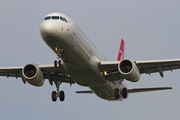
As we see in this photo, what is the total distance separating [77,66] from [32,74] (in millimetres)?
5036

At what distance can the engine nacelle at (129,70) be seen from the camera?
29.5 metres

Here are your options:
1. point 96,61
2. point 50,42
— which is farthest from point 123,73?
point 50,42

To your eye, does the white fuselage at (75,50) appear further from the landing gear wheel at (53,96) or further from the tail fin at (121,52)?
the tail fin at (121,52)

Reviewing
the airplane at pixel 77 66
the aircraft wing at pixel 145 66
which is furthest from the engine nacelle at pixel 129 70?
the aircraft wing at pixel 145 66

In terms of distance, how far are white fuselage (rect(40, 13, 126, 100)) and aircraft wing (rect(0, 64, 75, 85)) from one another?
234 cm

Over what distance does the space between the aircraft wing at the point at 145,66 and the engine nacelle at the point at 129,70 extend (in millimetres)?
684

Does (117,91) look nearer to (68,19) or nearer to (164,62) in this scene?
(164,62)

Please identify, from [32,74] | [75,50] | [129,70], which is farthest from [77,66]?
[32,74]

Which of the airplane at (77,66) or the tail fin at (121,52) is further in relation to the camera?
the tail fin at (121,52)

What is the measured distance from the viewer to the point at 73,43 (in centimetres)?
2784

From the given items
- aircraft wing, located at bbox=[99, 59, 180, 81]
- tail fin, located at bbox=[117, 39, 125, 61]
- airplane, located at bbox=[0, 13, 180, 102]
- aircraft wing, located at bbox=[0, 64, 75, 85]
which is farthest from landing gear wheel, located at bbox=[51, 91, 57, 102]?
tail fin, located at bbox=[117, 39, 125, 61]

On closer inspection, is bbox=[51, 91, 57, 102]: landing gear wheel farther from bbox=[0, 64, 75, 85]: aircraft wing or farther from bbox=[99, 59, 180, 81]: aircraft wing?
bbox=[99, 59, 180, 81]: aircraft wing

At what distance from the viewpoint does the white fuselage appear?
87.2 feet

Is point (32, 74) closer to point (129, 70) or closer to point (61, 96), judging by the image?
point (61, 96)
